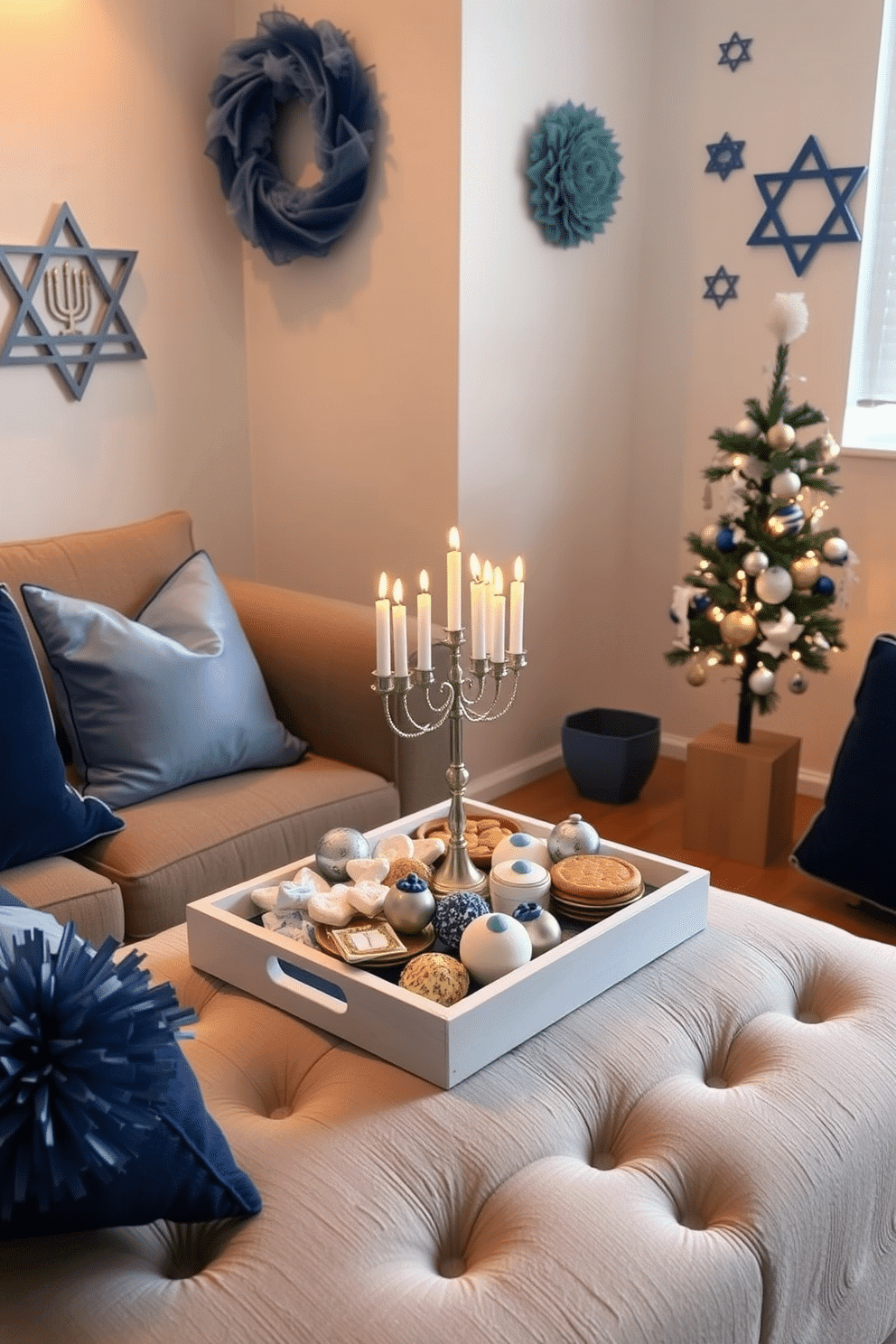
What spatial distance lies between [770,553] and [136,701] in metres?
1.44

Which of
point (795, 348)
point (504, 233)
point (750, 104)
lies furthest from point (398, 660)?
point (750, 104)

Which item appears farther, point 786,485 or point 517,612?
point 786,485

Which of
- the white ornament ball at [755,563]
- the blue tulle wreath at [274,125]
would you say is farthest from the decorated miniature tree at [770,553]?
the blue tulle wreath at [274,125]

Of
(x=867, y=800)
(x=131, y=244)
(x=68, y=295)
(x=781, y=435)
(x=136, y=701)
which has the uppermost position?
(x=131, y=244)

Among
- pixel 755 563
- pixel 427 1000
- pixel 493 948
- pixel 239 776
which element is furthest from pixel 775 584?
pixel 427 1000

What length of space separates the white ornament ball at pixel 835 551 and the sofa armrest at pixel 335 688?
3.13 feet

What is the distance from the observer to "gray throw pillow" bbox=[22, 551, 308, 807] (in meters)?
2.19

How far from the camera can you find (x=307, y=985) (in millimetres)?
1553

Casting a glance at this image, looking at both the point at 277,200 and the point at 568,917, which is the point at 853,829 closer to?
the point at 568,917

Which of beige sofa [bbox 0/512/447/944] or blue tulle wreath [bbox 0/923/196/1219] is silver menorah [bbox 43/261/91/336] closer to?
beige sofa [bbox 0/512/447/944]

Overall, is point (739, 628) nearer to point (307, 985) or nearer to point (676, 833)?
point (676, 833)

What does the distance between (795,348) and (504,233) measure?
32.1 inches

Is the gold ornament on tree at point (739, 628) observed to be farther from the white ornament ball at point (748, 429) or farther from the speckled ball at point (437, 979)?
the speckled ball at point (437, 979)

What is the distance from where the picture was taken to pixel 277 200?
115 inches
